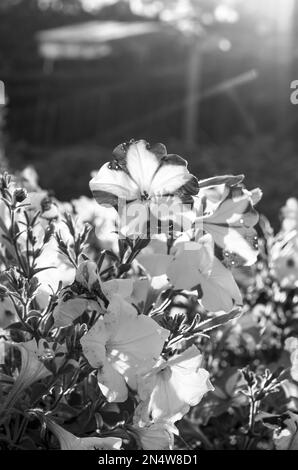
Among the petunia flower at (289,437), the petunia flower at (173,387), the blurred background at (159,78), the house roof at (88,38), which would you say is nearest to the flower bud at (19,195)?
the petunia flower at (173,387)

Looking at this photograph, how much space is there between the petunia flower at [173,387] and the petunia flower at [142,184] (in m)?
0.19

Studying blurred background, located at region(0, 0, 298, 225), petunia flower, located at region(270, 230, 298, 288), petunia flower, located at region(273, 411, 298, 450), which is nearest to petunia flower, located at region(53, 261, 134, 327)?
petunia flower, located at region(273, 411, 298, 450)

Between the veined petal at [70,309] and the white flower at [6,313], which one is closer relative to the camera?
the veined petal at [70,309]

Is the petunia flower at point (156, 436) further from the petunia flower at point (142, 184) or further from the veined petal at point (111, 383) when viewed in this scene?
the petunia flower at point (142, 184)

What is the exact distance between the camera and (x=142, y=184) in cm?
109

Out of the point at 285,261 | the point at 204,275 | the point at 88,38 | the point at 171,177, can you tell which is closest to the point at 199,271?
the point at 204,275

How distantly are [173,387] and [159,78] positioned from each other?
15.0 meters

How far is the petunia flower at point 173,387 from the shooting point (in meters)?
1.03

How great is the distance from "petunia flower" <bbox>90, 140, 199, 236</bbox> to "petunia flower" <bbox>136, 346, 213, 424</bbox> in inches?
7.6

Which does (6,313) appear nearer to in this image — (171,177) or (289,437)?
(171,177)

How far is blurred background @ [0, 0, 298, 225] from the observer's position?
44.4 ft

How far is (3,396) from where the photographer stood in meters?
1.08

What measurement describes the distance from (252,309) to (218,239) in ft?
1.80

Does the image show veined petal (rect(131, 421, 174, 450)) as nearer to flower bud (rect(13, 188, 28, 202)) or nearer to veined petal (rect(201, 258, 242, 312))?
veined petal (rect(201, 258, 242, 312))
